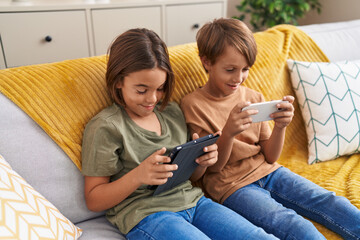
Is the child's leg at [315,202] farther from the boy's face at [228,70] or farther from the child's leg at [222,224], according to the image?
the boy's face at [228,70]

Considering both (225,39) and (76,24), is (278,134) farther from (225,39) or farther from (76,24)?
(76,24)

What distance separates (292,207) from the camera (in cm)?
114

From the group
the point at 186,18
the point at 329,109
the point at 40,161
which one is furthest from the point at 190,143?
the point at 186,18

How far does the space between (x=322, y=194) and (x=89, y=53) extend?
1.84 metres

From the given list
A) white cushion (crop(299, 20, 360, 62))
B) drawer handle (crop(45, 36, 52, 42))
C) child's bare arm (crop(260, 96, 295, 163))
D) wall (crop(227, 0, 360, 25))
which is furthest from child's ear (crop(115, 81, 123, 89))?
wall (crop(227, 0, 360, 25))

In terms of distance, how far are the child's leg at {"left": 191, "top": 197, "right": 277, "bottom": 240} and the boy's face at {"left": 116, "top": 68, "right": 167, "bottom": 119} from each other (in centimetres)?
35

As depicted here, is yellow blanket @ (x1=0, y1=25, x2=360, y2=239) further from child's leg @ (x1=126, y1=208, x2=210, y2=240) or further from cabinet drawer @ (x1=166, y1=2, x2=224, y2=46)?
cabinet drawer @ (x1=166, y1=2, x2=224, y2=46)

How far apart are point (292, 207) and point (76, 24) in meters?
1.83

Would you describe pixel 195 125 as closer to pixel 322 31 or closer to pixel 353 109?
pixel 353 109

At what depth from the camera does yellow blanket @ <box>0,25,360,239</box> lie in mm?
983

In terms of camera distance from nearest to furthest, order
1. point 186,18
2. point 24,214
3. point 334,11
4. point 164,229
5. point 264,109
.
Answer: point 24,214 → point 164,229 → point 264,109 → point 186,18 → point 334,11

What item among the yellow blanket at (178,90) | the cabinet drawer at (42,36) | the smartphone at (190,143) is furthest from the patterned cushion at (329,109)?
the cabinet drawer at (42,36)

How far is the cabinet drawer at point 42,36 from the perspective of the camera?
2070 mm

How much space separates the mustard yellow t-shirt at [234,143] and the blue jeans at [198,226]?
0.42ft
